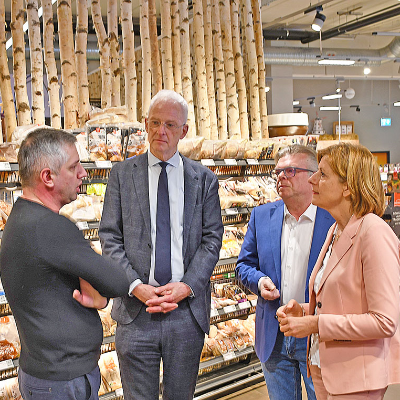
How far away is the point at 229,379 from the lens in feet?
13.4

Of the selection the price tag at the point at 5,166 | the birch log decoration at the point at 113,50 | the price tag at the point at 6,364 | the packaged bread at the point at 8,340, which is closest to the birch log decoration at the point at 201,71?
the birch log decoration at the point at 113,50

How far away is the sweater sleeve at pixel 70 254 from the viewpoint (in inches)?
67.4

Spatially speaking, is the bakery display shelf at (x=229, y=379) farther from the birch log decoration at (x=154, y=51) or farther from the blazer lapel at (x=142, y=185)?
the birch log decoration at (x=154, y=51)

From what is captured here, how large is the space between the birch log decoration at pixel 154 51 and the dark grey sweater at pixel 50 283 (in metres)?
3.47

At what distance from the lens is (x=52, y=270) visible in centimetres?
175

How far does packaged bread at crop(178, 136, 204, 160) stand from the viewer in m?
4.06

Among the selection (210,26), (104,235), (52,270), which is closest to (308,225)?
(104,235)

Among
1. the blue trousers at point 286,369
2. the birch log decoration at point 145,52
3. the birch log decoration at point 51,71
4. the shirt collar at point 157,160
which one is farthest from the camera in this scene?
the birch log decoration at point 145,52

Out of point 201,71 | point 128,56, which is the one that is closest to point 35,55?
point 128,56

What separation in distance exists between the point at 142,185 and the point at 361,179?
120cm

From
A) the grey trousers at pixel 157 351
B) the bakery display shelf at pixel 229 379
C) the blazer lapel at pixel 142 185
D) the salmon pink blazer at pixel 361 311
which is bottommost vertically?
the bakery display shelf at pixel 229 379

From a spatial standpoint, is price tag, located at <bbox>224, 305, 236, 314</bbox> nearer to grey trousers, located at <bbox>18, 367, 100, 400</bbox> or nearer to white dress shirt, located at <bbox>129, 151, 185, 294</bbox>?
white dress shirt, located at <bbox>129, 151, 185, 294</bbox>

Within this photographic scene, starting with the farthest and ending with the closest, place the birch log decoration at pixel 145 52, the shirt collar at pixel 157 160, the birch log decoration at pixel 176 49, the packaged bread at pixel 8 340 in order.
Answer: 1. the birch log decoration at pixel 176 49
2. the birch log decoration at pixel 145 52
3. the packaged bread at pixel 8 340
4. the shirt collar at pixel 157 160

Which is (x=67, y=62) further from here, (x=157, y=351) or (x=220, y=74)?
(x=157, y=351)
